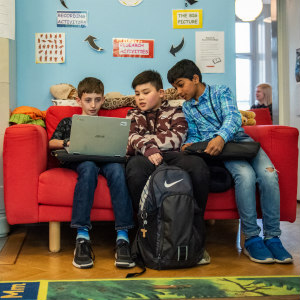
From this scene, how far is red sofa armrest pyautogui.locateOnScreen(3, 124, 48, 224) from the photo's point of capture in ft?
6.14

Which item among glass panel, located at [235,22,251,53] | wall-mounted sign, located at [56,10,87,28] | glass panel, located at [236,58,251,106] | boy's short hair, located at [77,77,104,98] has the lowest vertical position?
boy's short hair, located at [77,77,104,98]

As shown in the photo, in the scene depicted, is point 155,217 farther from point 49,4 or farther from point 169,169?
point 49,4

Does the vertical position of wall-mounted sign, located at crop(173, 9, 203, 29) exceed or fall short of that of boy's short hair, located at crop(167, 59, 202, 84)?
it exceeds it

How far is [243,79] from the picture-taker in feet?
23.4

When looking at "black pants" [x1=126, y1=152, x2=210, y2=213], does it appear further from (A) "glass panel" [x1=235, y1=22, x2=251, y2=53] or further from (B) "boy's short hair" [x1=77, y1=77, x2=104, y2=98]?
(A) "glass panel" [x1=235, y1=22, x2=251, y2=53]

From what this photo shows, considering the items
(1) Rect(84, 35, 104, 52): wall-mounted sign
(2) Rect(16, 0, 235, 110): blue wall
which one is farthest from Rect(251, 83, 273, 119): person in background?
(1) Rect(84, 35, 104, 52): wall-mounted sign

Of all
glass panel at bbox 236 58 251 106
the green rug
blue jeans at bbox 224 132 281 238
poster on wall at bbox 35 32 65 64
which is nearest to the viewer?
the green rug

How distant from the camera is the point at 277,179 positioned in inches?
73.6

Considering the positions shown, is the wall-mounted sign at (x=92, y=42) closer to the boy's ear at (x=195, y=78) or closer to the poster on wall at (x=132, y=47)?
the poster on wall at (x=132, y=47)

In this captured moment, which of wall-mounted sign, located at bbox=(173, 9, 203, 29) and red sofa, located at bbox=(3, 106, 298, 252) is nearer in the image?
red sofa, located at bbox=(3, 106, 298, 252)

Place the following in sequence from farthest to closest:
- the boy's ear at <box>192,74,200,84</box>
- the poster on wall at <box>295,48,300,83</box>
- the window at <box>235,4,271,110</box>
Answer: the window at <box>235,4,271,110</box>
the poster on wall at <box>295,48,300,83</box>
the boy's ear at <box>192,74,200,84</box>

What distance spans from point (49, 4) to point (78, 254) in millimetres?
1625

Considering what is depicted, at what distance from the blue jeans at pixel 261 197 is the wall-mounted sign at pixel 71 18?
4.66 feet

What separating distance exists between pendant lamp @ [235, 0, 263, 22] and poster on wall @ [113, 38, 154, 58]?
1814mm
